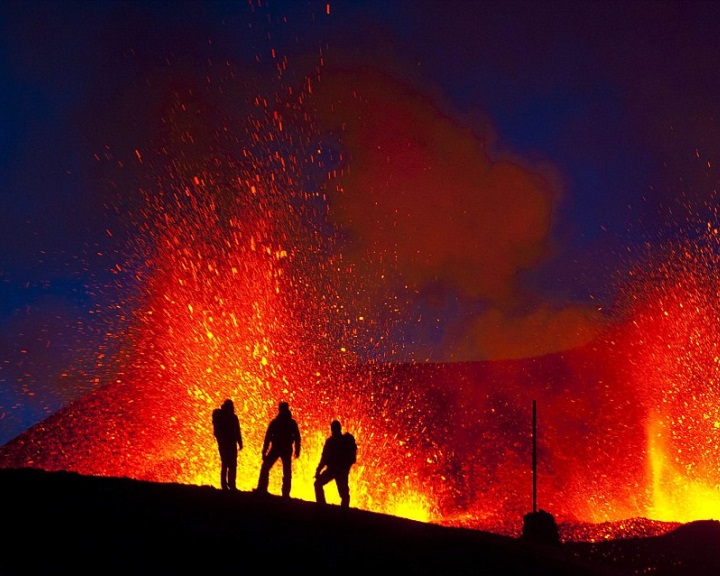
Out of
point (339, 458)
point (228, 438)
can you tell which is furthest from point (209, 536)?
point (228, 438)

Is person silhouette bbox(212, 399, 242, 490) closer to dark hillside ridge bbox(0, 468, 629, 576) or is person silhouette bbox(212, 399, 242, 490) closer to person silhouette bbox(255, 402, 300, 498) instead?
person silhouette bbox(255, 402, 300, 498)

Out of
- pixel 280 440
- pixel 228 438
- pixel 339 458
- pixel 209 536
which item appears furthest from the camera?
pixel 228 438

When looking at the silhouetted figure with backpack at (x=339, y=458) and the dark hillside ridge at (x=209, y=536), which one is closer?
the dark hillside ridge at (x=209, y=536)

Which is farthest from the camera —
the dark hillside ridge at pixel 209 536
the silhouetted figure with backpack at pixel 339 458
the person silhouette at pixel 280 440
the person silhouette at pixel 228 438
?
the person silhouette at pixel 228 438

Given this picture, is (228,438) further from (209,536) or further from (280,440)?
(209,536)

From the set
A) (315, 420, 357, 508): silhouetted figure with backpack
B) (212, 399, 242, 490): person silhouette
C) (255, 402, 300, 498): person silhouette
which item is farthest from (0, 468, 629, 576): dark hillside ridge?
(212, 399, 242, 490): person silhouette

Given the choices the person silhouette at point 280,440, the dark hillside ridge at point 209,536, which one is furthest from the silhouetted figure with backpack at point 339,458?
the dark hillside ridge at point 209,536

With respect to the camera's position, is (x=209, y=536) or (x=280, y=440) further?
(x=280, y=440)

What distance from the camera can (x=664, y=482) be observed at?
38.7 meters

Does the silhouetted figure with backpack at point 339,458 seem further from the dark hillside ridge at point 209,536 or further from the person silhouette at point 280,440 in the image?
the dark hillside ridge at point 209,536

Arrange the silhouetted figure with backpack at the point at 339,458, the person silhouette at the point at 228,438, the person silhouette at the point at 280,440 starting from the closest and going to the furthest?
the silhouetted figure with backpack at the point at 339,458, the person silhouette at the point at 280,440, the person silhouette at the point at 228,438

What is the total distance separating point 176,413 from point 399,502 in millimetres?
28967

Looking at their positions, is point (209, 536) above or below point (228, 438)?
below

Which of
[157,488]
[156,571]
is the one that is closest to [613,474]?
[157,488]
